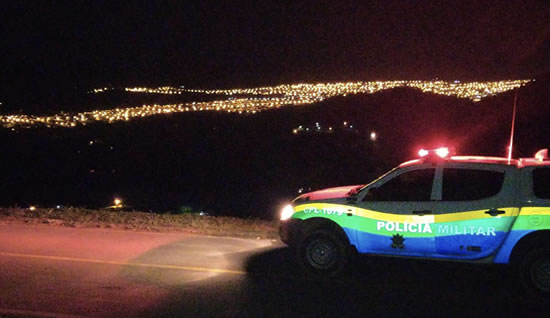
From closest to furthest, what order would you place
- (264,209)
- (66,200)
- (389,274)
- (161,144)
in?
(389,274) < (264,209) < (66,200) < (161,144)

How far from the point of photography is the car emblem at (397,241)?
7.37 meters

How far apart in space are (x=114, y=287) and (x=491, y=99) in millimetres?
48924

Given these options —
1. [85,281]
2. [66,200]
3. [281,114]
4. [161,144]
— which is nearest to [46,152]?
[161,144]

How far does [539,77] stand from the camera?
4266 cm

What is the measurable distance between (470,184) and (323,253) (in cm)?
214

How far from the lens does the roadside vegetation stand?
435 inches

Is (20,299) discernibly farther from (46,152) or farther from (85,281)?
(46,152)

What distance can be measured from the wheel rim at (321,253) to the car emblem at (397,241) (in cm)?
80

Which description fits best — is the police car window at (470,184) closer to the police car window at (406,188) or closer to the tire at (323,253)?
the police car window at (406,188)

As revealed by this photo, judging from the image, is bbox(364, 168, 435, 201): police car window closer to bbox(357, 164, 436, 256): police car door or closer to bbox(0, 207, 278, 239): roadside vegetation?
bbox(357, 164, 436, 256): police car door

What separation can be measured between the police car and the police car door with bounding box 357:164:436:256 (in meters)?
0.01

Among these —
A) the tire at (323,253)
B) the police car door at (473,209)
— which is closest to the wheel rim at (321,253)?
the tire at (323,253)

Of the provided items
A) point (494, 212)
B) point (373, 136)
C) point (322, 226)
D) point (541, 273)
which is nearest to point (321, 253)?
point (322, 226)

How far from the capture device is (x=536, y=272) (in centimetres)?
681
